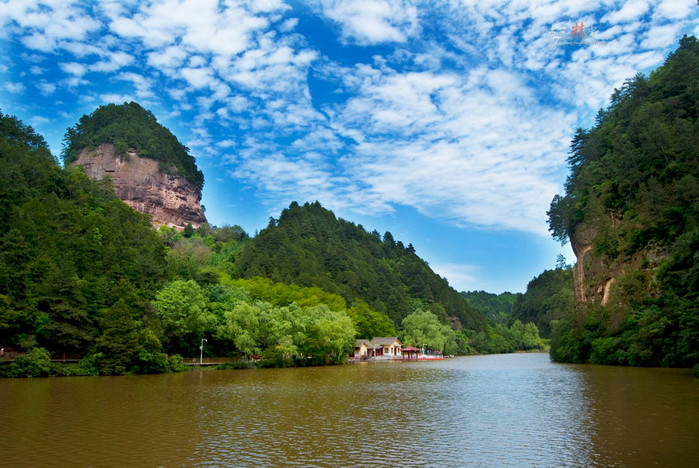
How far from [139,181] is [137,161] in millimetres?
5257

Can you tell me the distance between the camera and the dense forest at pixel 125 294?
36.9m

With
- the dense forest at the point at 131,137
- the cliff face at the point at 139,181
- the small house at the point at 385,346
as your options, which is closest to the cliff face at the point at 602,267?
the small house at the point at 385,346

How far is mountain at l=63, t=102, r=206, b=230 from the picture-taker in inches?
4412

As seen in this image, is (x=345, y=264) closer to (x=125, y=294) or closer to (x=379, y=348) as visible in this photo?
(x=379, y=348)

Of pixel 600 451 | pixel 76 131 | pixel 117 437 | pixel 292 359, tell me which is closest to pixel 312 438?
pixel 117 437

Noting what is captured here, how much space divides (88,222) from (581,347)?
5466 cm

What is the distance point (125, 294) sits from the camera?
136ft

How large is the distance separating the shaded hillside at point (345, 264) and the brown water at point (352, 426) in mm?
58614

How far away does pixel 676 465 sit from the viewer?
1092 centimetres

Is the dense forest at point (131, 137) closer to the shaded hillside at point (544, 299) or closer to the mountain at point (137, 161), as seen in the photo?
the mountain at point (137, 161)

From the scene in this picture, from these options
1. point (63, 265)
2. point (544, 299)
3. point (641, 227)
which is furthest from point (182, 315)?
point (544, 299)

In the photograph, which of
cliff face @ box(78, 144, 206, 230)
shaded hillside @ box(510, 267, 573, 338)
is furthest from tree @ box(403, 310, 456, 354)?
cliff face @ box(78, 144, 206, 230)

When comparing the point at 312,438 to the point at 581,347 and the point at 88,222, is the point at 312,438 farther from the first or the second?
the point at 581,347

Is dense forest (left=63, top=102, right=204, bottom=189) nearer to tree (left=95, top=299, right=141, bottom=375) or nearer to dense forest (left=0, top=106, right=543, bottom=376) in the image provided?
dense forest (left=0, top=106, right=543, bottom=376)
